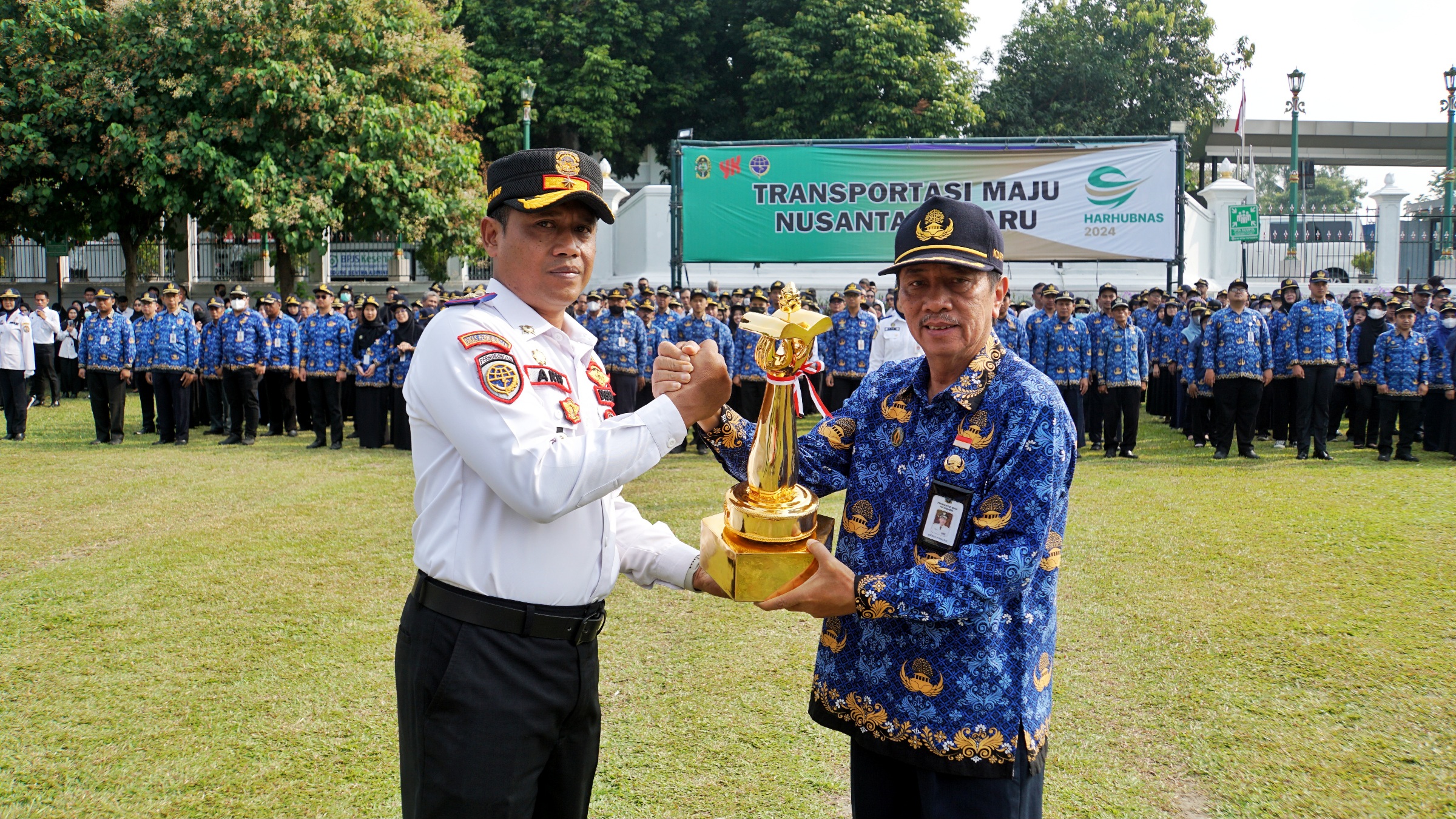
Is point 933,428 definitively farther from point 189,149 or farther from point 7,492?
point 189,149

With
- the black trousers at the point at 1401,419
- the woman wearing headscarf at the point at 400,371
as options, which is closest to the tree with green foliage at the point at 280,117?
the woman wearing headscarf at the point at 400,371

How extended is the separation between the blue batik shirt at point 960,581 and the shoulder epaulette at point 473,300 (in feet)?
3.18

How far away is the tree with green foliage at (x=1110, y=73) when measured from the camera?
34.6m

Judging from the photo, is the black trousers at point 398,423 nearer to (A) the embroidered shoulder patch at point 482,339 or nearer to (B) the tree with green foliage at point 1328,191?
(A) the embroidered shoulder patch at point 482,339

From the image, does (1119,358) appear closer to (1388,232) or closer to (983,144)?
(983,144)

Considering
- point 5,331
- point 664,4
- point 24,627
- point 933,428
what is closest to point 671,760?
point 933,428

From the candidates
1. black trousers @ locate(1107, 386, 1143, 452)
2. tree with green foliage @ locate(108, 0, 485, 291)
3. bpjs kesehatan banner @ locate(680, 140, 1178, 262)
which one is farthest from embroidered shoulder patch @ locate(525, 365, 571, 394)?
tree with green foliage @ locate(108, 0, 485, 291)

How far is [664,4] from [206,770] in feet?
105

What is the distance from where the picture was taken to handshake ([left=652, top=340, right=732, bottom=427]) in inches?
88.7

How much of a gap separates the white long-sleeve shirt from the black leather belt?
0.02 metres

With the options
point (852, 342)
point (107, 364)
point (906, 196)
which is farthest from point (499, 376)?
point (906, 196)

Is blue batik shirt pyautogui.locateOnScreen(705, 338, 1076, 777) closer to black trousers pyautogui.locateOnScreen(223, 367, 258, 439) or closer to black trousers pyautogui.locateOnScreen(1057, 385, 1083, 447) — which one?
black trousers pyautogui.locateOnScreen(1057, 385, 1083, 447)

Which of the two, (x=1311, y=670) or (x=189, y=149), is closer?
(x=1311, y=670)

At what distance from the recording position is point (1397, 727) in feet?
14.3
